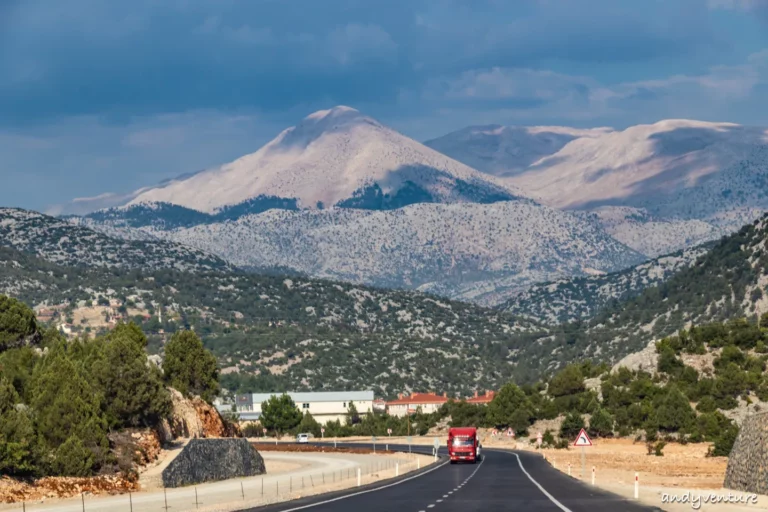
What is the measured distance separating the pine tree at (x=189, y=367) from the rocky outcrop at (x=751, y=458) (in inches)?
2316

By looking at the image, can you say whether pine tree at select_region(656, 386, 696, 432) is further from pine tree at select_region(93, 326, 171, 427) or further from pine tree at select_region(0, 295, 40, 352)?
pine tree at select_region(93, 326, 171, 427)

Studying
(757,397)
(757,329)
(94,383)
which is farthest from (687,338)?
(94,383)

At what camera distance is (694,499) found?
1896 inches

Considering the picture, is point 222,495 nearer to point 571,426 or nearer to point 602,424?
point 602,424

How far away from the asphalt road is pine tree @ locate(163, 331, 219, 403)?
30.4 metres

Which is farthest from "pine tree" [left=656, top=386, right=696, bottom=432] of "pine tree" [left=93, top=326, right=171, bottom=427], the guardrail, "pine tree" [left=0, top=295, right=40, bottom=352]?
"pine tree" [left=93, top=326, right=171, bottom=427]

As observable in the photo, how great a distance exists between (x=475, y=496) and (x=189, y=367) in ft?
174

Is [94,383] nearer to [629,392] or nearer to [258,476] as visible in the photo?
[258,476]

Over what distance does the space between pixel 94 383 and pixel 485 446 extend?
84764mm

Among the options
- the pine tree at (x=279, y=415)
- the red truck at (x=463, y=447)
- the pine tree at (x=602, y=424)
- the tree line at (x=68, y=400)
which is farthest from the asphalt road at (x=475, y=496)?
the pine tree at (x=279, y=415)

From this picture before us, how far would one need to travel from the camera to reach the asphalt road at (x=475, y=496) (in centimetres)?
4688

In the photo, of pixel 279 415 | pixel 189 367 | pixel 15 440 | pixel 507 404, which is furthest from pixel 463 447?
pixel 279 415

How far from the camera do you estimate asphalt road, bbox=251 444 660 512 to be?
46.9 meters

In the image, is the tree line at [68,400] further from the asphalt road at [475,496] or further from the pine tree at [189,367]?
the asphalt road at [475,496]
